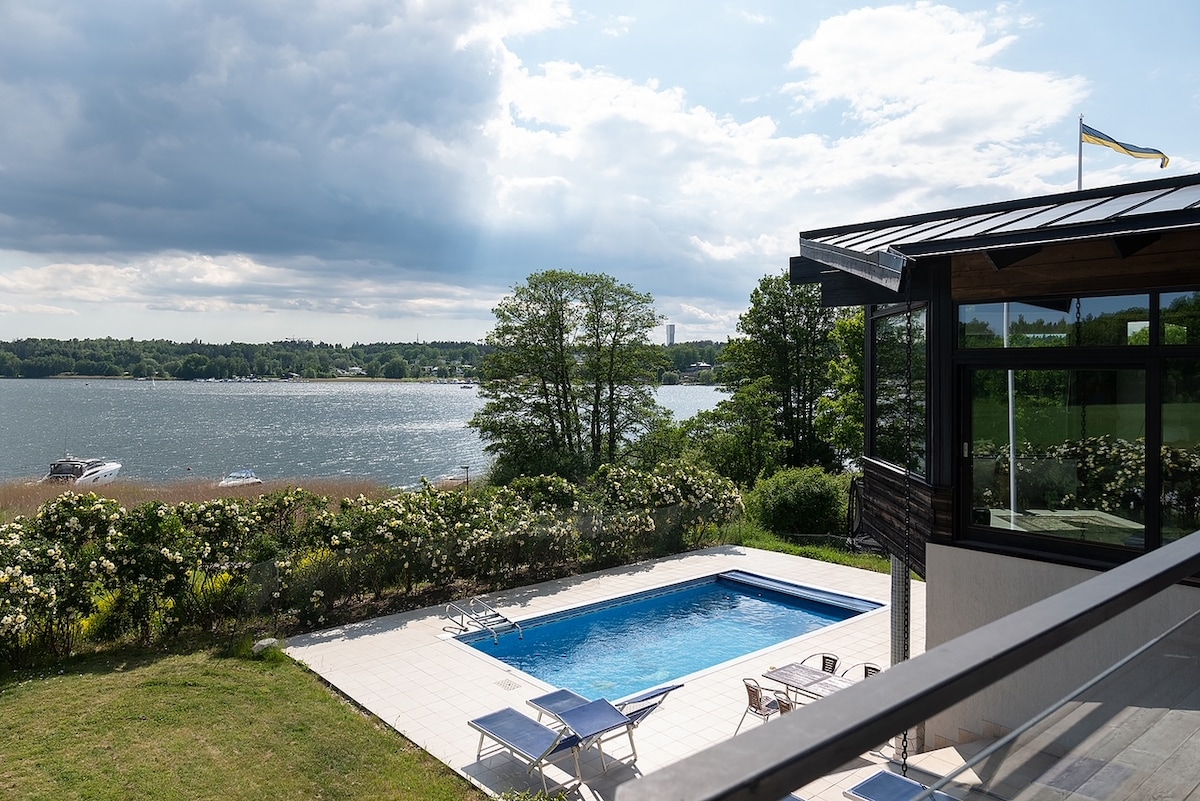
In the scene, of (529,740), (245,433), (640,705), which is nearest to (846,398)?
(640,705)

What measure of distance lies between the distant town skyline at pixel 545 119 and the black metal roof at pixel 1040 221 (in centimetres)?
94

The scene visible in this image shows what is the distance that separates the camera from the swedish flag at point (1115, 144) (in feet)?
32.3

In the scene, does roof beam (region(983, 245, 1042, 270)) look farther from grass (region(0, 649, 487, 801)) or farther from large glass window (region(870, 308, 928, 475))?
grass (region(0, 649, 487, 801))

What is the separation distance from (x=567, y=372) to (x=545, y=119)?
11.2 meters

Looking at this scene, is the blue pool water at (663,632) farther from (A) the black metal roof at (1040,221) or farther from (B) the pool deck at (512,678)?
(A) the black metal roof at (1040,221)

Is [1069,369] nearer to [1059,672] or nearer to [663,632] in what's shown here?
[1059,672]

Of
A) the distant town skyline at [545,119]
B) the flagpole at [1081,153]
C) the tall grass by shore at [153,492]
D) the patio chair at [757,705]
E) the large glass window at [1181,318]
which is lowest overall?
the patio chair at [757,705]

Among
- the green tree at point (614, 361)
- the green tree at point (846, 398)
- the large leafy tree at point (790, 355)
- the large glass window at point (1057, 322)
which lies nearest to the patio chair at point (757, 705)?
the large glass window at point (1057, 322)

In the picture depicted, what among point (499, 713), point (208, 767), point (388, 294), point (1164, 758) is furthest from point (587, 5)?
point (388, 294)

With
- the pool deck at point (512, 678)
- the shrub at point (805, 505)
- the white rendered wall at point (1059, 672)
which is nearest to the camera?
the white rendered wall at point (1059, 672)

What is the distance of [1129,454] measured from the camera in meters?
5.81

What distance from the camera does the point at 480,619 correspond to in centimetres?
1234

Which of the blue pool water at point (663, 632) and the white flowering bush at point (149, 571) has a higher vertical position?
the white flowering bush at point (149, 571)

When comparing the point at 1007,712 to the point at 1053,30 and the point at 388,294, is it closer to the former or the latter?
the point at 1053,30
